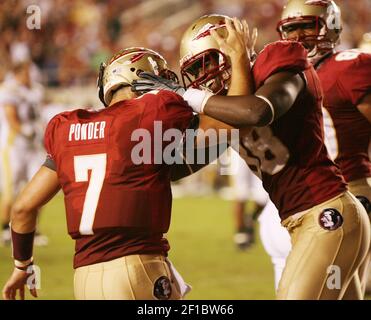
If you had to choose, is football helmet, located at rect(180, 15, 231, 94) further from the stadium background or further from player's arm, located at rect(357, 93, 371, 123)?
the stadium background

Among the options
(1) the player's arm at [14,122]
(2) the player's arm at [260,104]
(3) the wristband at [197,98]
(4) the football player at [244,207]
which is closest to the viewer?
(2) the player's arm at [260,104]

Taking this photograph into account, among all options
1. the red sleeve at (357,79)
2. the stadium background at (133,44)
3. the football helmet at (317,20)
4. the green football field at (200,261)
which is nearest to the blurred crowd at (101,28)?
the stadium background at (133,44)

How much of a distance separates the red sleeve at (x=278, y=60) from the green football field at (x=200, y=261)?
116 inches

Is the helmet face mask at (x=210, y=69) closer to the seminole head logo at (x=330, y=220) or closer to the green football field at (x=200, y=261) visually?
the seminole head logo at (x=330, y=220)

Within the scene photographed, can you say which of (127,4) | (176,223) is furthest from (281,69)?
(127,4)

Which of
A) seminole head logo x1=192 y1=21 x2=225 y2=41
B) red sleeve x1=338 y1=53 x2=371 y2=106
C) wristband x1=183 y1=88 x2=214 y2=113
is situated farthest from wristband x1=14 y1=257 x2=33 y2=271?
red sleeve x1=338 y1=53 x2=371 y2=106

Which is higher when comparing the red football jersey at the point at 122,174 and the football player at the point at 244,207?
the red football jersey at the point at 122,174

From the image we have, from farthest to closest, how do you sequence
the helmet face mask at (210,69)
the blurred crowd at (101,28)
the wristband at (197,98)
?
1. the blurred crowd at (101,28)
2. the helmet face mask at (210,69)
3. the wristband at (197,98)

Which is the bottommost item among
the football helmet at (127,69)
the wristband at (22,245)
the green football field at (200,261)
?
the green football field at (200,261)

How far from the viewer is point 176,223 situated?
10.6 meters

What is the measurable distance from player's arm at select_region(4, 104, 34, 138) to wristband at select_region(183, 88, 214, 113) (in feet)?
20.3

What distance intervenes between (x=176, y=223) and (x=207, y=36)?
7232 millimetres

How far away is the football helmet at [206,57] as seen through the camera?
3.44 meters

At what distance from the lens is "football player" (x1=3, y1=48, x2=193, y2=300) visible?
3094mm
